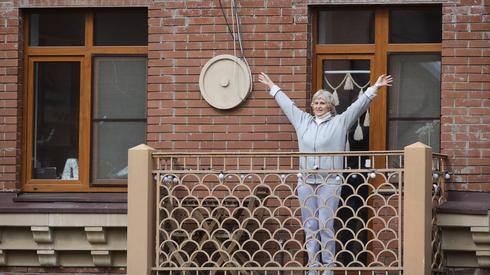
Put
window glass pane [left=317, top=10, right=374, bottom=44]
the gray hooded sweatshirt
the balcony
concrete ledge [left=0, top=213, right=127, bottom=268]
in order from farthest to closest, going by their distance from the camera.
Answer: window glass pane [left=317, top=10, right=374, bottom=44], concrete ledge [left=0, top=213, right=127, bottom=268], the gray hooded sweatshirt, the balcony

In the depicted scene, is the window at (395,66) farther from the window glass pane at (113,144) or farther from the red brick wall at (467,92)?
the window glass pane at (113,144)

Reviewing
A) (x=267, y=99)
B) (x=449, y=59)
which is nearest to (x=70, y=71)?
(x=267, y=99)

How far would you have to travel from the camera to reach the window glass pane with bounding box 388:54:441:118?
1325 centimetres

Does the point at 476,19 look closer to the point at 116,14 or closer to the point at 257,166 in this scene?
the point at 257,166

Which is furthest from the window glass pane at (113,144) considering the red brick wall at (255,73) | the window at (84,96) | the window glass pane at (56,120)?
the red brick wall at (255,73)

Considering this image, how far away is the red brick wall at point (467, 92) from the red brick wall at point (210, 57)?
1.36m

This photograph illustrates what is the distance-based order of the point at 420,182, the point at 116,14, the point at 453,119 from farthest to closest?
the point at 116,14, the point at 453,119, the point at 420,182

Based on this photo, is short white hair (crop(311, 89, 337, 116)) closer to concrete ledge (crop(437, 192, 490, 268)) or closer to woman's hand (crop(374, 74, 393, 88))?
woman's hand (crop(374, 74, 393, 88))

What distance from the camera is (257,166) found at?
1311 cm

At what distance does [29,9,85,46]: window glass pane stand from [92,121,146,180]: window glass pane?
90cm

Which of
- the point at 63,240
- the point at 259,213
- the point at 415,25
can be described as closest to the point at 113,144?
the point at 63,240

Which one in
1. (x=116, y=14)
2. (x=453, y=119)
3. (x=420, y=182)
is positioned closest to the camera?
(x=420, y=182)

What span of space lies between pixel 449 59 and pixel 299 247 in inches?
89.4

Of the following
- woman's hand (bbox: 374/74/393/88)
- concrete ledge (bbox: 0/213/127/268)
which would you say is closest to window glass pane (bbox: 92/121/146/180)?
concrete ledge (bbox: 0/213/127/268)
